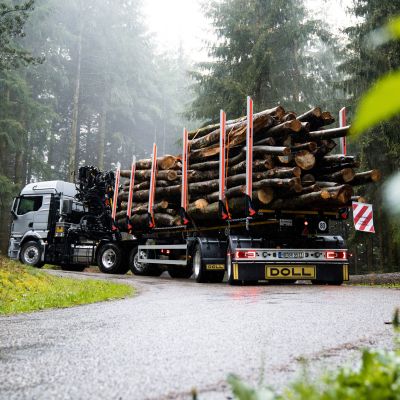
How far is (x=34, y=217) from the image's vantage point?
17.6m

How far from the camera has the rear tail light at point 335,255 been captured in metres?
10.6

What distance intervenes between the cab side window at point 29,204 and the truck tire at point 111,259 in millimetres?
2891

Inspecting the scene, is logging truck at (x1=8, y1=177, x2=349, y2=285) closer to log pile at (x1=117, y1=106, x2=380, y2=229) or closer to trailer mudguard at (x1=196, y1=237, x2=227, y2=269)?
trailer mudguard at (x1=196, y1=237, x2=227, y2=269)

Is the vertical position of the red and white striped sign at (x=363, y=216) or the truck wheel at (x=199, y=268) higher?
the red and white striped sign at (x=363, y=216)

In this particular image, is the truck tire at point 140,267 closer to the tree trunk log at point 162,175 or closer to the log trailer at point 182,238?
the log trailer at point 182,238

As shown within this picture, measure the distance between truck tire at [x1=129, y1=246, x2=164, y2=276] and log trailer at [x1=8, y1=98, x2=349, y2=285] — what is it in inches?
1.2

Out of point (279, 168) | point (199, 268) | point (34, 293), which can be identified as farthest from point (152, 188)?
point (34, 293)

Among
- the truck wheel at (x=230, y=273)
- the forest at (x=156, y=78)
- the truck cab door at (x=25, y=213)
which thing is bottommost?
the truck wheel at (x=230, y=273)

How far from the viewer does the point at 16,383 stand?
2359mm

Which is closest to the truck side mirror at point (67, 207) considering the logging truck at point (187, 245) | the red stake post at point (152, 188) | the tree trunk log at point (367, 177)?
the logging truck at point (187, 245)

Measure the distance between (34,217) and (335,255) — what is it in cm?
1122

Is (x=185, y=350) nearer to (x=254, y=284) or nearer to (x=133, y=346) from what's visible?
(x=133, y=346)

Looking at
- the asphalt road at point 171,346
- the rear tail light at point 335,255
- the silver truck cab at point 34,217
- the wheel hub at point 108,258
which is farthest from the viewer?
the silver truck cab at point 34,217

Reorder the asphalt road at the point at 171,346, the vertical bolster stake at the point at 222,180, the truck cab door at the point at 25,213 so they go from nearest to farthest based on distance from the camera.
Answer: the asphalt road at the point at 171,346
the vertical bolster stake at the point at 222,180
the truck cab door at the point at 25,213
